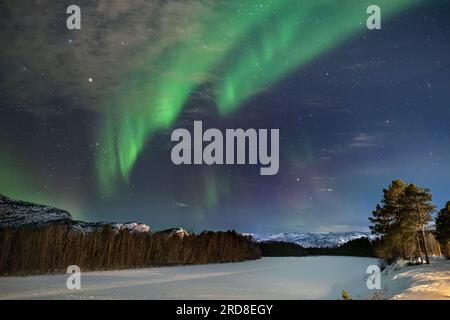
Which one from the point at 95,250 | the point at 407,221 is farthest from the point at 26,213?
the point at 407,221

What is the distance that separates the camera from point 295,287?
17.6 m

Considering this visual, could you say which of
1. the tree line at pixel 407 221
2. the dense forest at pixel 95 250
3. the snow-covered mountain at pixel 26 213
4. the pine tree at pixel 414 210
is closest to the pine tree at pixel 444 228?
the tree line at pixel 407 221

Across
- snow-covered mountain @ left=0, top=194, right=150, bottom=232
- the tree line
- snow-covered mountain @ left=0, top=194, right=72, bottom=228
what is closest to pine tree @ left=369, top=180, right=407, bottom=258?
the tree line

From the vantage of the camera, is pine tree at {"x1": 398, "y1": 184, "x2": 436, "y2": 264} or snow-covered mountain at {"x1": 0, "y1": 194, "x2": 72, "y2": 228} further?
snow-covered mountain at {"x1": 0, "y1": 194, "x2": 72, "y2": 228}

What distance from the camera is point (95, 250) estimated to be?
2569 centimetres

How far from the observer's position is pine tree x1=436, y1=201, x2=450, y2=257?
127 ft

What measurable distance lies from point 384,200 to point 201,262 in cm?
1803

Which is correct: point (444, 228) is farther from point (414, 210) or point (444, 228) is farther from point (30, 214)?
point (30, 214)

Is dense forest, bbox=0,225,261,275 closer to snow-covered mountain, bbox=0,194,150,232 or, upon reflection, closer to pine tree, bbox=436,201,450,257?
pine tree, bbox=436,201,450,257

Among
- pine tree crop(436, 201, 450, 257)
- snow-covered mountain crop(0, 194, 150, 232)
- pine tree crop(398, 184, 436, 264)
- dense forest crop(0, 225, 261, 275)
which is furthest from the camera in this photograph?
snow-covered mountain crop(0, 194, 150, 232)

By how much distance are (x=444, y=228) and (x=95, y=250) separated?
3200 cm

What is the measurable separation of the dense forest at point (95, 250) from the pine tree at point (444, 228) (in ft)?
67.9
